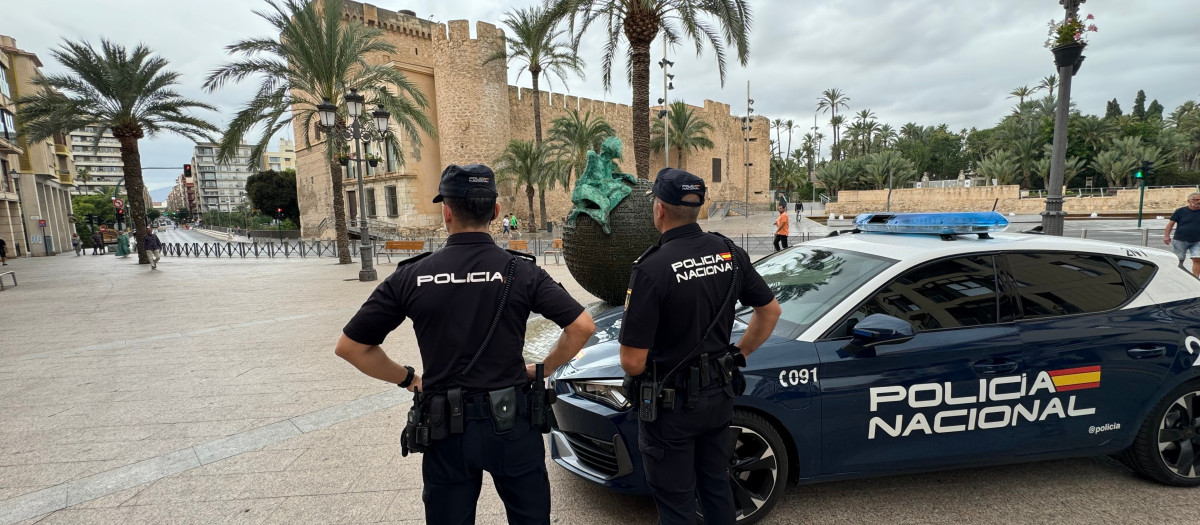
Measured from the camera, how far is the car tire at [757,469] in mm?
2605

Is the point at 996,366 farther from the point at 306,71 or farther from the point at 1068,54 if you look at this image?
the point at 306,71

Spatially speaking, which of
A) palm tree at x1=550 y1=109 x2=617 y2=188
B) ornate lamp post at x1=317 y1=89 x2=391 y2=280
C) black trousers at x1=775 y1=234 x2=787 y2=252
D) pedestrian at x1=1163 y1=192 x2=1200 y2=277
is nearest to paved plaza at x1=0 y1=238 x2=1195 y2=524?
ornate lamp post at x1=317 y1=89 x2=391 y2=280

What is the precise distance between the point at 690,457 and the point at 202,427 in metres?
4.00

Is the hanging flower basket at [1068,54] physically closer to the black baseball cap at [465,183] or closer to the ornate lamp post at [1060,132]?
the ornate lamp post at [1060,132]

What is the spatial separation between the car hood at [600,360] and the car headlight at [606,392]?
0.03 m

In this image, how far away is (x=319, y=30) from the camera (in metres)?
16.8

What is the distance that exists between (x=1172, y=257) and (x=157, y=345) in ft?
31.7

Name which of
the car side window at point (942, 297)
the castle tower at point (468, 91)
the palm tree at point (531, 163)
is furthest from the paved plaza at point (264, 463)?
the castle tower at point (468, 91)

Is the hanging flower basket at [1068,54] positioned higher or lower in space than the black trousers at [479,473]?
higher

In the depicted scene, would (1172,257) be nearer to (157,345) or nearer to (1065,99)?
(1065,99)

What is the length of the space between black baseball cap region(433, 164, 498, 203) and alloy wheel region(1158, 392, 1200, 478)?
3.75m

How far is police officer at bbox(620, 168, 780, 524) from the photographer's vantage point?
7.00 ft

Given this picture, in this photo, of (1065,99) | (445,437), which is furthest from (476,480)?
(1065,99)

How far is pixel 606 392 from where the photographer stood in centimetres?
267
